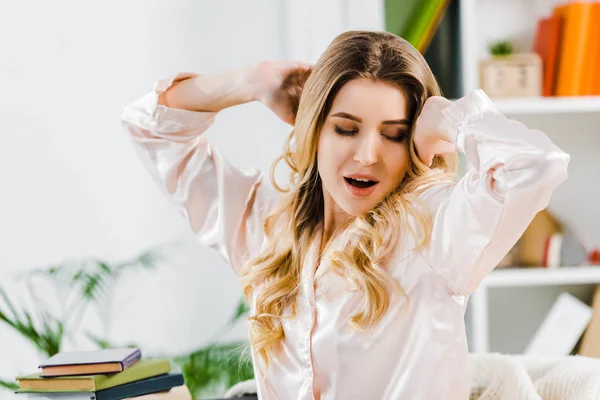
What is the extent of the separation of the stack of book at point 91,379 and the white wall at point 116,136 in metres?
1.20

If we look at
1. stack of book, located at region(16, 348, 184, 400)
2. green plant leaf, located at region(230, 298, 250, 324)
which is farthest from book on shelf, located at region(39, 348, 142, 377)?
green plant leaf, located at region(230, 298, 250, 324)

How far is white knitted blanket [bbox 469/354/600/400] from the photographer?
55.8 inches

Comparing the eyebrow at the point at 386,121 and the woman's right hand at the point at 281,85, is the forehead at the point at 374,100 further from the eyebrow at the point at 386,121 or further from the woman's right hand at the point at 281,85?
the woman's right hand at the point at 281,85

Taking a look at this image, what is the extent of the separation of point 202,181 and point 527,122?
4.76 feet

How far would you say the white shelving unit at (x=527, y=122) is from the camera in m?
2.40

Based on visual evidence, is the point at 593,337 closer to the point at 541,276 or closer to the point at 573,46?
the point at 541,276

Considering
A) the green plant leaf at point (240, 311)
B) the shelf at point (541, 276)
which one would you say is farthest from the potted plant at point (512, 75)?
the green plant leaf at point (240, 311)

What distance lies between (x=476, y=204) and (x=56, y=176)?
1904mm

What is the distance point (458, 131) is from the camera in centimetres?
115

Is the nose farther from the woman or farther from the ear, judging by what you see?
the ear

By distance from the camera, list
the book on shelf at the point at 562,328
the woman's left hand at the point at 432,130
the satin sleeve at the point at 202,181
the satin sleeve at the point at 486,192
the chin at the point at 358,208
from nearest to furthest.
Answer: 1. the satin sleeve at the point at 486,192
2. the woman's left hand at the point at 432,130
3. the chin at the point at 358,208
4. the satin sleeve at the point at 202,181
5. the book on shelf at the point at 562,328

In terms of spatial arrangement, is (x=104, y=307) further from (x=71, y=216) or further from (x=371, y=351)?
(x=371, y=351)

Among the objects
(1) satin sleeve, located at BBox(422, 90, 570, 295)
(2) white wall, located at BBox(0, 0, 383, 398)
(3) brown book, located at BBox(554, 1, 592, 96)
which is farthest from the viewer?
(2) white wall, located at BBox(0, 0, 383, 398)

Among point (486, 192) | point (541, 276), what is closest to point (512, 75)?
point (541, 276)
